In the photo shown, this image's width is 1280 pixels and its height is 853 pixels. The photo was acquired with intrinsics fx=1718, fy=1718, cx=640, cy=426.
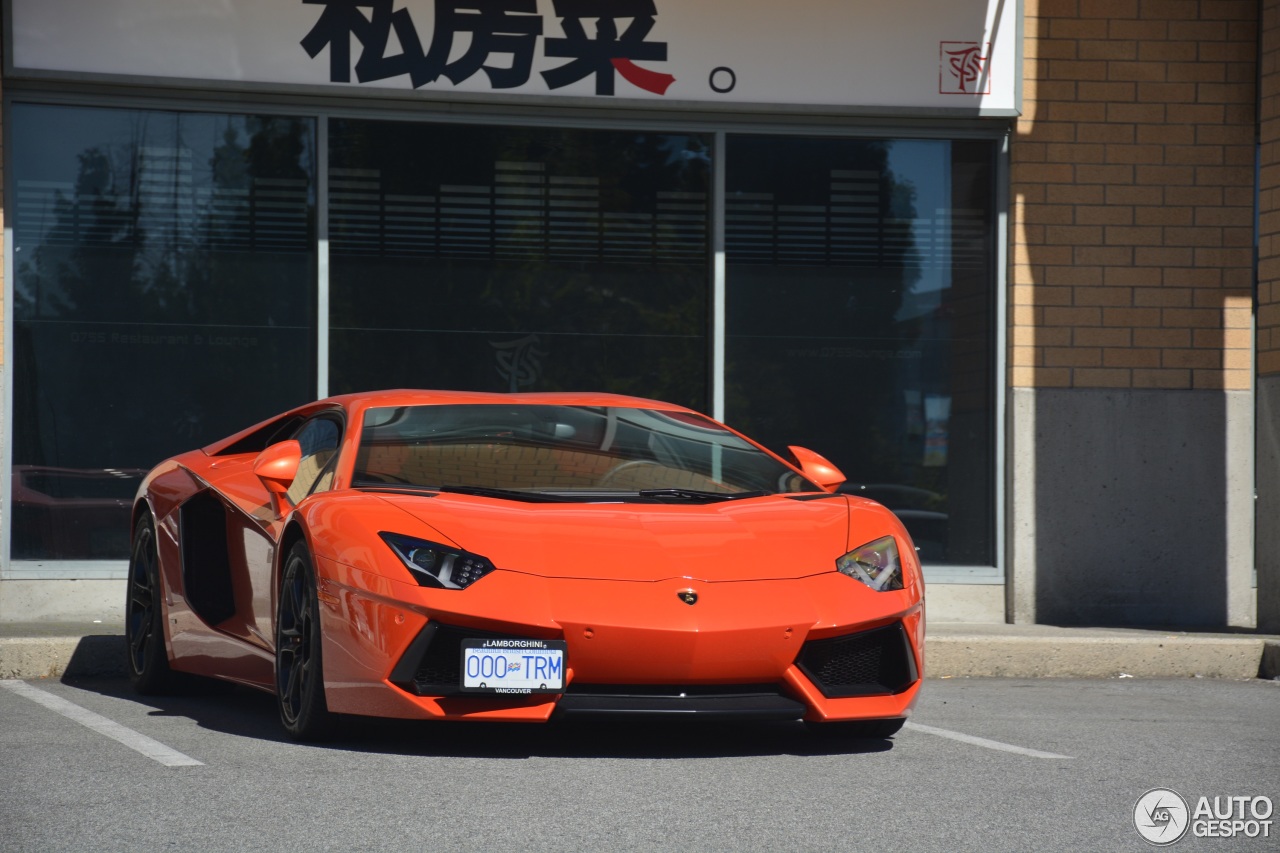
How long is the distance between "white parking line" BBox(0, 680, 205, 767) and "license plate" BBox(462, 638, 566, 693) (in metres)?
0.84

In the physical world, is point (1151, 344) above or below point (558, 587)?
above

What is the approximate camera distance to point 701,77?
33.9 ft

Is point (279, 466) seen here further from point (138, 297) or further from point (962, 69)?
point (962, 69)

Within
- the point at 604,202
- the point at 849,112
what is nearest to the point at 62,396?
the point at 604,202

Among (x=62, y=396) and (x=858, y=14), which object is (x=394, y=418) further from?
(x=858, y=14)

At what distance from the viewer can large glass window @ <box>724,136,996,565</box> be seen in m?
10.5

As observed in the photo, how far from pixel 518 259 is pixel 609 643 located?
5.84m

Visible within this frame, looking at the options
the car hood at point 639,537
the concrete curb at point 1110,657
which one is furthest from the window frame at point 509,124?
the car hood at point 639,537

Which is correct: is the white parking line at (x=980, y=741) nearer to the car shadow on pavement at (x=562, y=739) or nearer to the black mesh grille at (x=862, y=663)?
the car shadow on pavement at (x=562, y=739)

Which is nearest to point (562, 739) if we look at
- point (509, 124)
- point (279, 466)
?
point (279, 466)

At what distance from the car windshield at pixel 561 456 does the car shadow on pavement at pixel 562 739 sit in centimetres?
76

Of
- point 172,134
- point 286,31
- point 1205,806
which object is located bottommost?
point 1205,806

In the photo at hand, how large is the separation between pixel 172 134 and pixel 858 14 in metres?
4.15

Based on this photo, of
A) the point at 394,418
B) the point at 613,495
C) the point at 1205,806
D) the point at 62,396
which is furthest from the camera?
the point at 62,396
